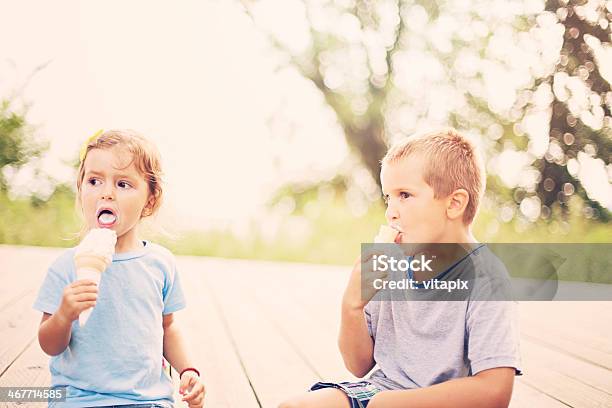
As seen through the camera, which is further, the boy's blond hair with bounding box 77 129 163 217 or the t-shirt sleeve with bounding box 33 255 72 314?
the boy's blond hair with bounding box 77 129 163 217

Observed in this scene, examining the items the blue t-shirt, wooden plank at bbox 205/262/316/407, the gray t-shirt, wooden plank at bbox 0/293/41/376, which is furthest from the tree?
the blue t-shirt

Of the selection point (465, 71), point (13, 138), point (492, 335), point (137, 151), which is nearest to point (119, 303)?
point (137, 151)

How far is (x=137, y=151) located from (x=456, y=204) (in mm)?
682

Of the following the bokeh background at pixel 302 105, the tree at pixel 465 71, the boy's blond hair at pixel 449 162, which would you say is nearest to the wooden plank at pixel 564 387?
the boy's blond hair at pixel 449 162

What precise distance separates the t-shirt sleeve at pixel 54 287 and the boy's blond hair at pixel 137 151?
183 millimetres

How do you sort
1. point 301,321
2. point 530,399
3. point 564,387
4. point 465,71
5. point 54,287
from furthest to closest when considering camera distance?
1. point 465,71
2. point 301,321
3. point 564,387
4. point 530,399
5. point 54,287

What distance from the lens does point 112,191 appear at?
1.50 m

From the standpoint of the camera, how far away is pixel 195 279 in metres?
4.78

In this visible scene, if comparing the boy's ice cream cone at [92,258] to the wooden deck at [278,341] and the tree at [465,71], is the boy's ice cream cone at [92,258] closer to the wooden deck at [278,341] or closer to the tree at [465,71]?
the wooden deck at [278,341]

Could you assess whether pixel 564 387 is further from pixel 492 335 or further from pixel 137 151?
pixel 137 151

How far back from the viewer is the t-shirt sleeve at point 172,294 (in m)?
1.62

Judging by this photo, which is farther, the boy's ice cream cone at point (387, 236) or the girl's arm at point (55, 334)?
the boy's ice cream cone at point (387, 236)

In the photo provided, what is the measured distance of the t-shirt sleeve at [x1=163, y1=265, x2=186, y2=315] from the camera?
5.30ft

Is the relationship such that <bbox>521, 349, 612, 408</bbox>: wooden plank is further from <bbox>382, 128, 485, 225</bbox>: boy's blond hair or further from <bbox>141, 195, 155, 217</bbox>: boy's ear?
<bbox>141, 195, 155, 217</bbox>: boy's ear
